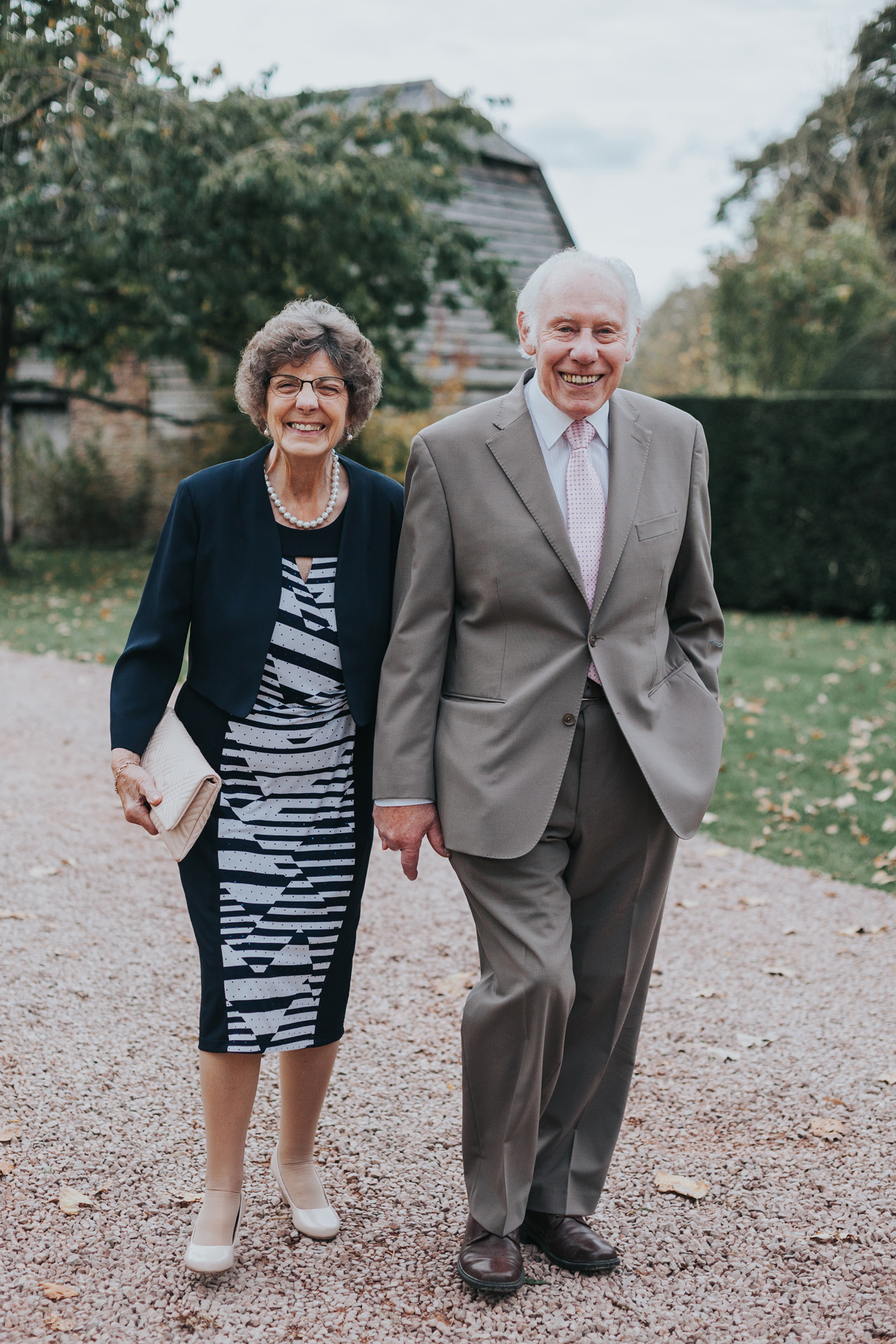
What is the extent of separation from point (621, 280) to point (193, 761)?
1345mm

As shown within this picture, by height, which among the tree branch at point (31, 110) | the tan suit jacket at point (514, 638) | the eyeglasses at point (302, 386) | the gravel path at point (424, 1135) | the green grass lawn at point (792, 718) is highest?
the tree branch at point (31, 110)

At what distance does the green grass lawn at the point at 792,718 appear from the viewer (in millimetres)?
6105

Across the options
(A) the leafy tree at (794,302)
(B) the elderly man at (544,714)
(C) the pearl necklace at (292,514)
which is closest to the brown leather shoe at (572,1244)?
(B) the elderly man at (544,714)

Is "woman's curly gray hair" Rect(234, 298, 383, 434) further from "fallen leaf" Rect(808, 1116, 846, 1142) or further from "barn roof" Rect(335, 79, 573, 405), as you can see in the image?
"barn roof" Rect(335, 79, 573, 405)

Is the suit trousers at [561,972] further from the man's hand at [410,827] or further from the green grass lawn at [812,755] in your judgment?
the green grass lawn at [812,755]

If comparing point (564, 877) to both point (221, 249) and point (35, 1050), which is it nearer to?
point (35, 1050)

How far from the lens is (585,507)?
2580 mm

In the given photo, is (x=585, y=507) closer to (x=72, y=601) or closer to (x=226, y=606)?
(x=226, y=606)

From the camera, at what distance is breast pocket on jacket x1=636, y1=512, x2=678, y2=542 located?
2.58 m

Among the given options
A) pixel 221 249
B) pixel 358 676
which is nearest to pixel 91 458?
pixel 221 249

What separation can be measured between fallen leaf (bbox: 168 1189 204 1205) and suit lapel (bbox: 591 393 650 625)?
66.8 inches

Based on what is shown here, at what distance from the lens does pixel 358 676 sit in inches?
104

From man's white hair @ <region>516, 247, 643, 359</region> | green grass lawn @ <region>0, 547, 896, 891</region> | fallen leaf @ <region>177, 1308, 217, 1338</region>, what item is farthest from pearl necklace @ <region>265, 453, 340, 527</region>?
green grass lawn @ <region>0, 547, 896, 891</region>

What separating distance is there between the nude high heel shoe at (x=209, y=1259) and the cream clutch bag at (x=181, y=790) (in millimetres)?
844
